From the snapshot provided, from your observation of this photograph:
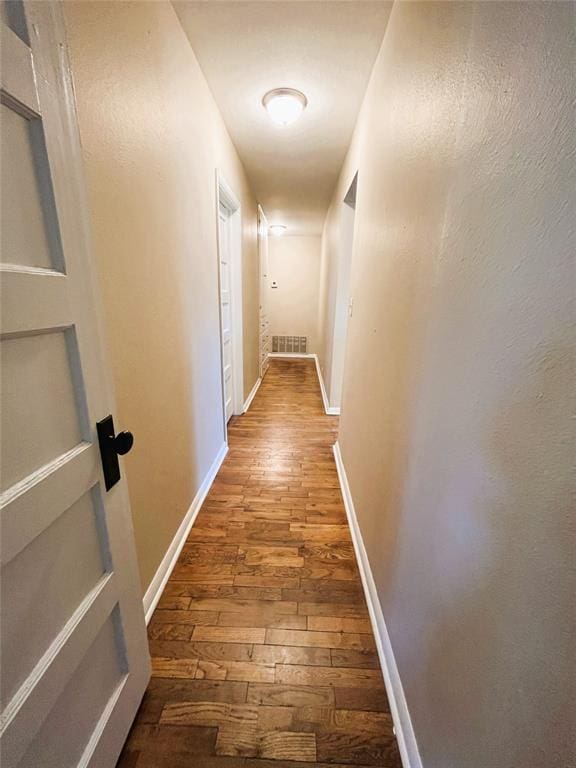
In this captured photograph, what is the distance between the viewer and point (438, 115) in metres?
0.78

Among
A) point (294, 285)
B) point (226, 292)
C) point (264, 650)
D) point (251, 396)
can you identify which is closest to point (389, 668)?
point (264, 650)

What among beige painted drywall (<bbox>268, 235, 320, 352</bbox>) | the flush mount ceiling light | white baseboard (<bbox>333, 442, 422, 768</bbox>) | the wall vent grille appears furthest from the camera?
the wall vent grille

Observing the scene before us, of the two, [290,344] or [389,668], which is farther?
[290,344]

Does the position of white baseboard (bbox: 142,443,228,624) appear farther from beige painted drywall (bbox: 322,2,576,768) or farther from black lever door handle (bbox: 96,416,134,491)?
beige painted drywall (bbox: 322,2,576,768)

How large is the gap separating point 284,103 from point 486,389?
7.05 feet

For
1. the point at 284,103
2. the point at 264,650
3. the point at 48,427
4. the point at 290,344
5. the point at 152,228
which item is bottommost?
the point at 264,650

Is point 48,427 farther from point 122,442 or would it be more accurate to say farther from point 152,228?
point 152,228

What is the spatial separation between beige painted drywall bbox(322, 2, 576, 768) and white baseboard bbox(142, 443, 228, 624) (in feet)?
3.18

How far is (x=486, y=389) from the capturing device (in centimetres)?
55

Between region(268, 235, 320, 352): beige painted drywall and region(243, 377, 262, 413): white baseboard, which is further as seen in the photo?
region(268, 235, 320, 352): beige painted drywall

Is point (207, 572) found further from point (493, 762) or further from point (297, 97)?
point (297, 97)

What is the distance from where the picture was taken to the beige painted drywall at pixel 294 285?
6047mm

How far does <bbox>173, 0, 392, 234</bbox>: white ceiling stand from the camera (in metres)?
1.27

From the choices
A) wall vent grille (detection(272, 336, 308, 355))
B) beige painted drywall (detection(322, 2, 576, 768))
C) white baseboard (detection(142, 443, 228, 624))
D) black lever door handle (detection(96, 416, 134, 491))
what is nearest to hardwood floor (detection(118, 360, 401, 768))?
white baseboard (detection(142, 443, 228, 624))
